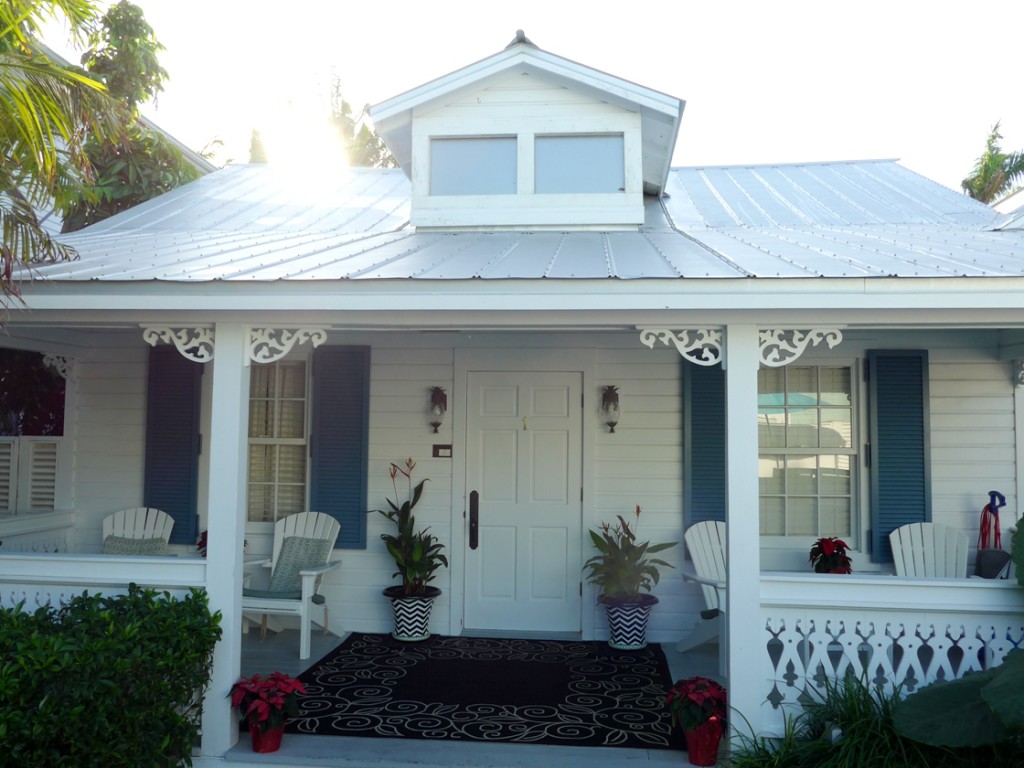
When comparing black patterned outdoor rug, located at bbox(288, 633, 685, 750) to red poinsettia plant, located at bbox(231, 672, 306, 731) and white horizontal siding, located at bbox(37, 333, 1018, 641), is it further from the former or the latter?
white horizontal siding, located at bbox(37, 333, 1018, 641)

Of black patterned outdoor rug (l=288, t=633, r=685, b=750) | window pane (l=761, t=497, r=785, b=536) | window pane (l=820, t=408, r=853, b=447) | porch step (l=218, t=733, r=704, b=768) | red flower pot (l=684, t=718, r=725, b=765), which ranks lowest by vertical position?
porch step (l=218, t=733, r=704, b=768)

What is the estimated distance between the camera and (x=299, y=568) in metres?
6.76

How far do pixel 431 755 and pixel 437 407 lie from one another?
305 cm

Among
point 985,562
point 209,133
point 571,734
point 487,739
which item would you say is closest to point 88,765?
point 487,739

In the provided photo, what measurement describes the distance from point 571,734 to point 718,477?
8.72 feet

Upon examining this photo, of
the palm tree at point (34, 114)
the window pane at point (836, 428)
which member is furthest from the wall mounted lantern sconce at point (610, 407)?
the palm tree at point (34, 114)

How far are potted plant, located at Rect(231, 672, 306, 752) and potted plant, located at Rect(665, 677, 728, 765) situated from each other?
208cm

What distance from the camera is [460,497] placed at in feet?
23.2

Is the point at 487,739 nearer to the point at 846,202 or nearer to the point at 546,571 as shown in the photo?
the point at 546,571

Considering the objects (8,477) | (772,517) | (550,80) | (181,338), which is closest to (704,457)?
(772,517)

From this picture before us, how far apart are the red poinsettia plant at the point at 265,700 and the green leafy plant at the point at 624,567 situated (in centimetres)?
271

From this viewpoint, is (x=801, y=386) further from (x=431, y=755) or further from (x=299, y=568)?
(x=299, y=568)

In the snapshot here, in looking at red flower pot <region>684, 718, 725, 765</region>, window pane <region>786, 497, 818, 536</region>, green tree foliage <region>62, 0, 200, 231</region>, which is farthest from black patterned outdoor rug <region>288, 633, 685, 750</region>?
green tree foliage <region>62, 0, 200, 231</region>

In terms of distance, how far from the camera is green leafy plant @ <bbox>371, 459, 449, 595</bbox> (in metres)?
6.75
